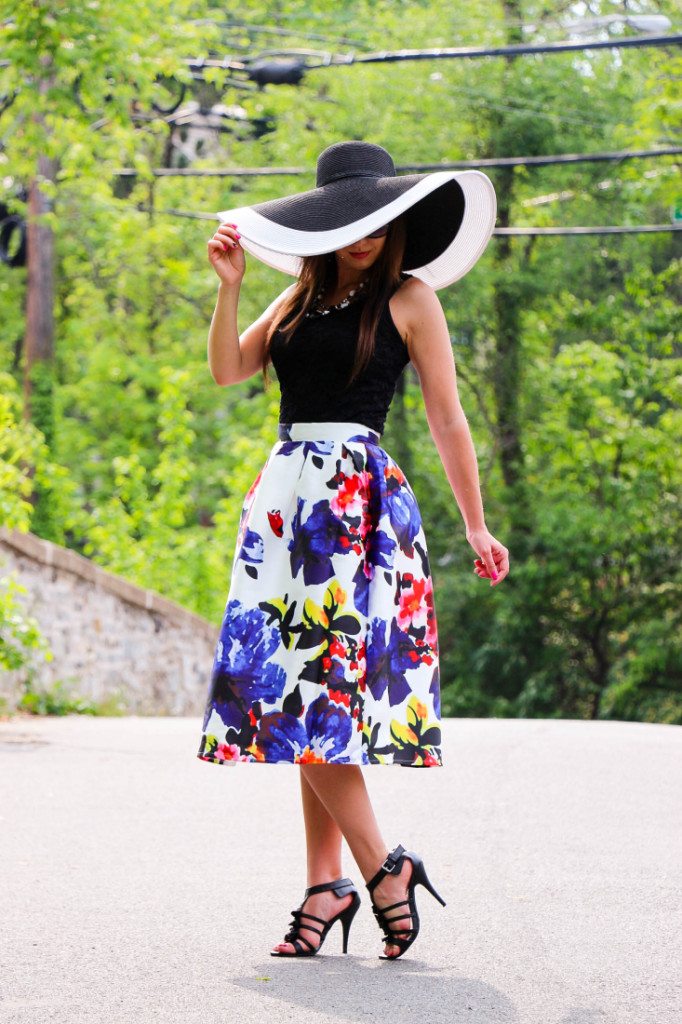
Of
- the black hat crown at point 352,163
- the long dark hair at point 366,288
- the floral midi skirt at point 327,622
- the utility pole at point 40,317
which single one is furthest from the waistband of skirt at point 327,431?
the utility pole at point 40,317

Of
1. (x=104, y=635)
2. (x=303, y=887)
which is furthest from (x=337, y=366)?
(x=104, y=635)

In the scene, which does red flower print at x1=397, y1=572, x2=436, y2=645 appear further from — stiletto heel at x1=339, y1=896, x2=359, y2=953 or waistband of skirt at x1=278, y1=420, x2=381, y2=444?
stiletto heel at x1=339, y1=896, x2=359, y2=953

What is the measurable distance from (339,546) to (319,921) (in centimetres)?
91

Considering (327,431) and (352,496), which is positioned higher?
(327,431)

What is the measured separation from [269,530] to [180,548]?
16.7 m

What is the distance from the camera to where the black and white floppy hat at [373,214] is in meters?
3.90

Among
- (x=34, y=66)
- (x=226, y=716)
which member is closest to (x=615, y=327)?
(x=34, y=66)

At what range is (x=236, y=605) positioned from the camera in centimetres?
394

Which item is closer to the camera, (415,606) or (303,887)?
(415,606)

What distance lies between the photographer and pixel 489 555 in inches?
157

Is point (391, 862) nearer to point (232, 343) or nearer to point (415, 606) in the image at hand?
point (415, 606)

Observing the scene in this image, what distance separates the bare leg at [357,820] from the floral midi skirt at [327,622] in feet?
0.28

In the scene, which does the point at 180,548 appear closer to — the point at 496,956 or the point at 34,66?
the point at 34,66

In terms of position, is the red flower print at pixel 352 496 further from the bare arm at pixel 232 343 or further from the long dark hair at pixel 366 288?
the bare arm at pixel 232 343
